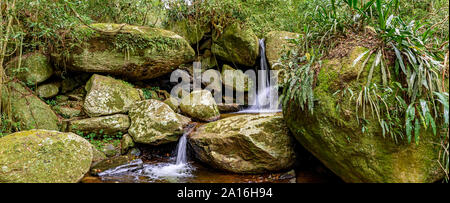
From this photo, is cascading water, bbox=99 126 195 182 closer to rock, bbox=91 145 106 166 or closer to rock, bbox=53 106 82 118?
rock, bbox=91 145 106 166

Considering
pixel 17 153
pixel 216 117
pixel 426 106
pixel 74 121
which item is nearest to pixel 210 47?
pixel 216 117

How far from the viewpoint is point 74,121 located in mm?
4766

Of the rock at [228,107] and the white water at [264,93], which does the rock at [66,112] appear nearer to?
the rock at [228,107]

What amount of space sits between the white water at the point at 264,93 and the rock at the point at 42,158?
17.1ft

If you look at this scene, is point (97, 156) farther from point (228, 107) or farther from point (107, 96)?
point (228, 107)

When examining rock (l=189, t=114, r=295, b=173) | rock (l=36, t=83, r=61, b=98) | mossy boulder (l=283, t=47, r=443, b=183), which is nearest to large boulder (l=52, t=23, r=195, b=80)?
rock (l=36, t=83, r=61, b=98)

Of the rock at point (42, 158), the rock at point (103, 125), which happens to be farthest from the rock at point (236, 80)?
the rock at point (42, 158)

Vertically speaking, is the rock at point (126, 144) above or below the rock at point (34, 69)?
below

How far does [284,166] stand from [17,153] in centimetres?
373

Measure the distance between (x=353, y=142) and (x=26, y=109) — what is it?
5830mm

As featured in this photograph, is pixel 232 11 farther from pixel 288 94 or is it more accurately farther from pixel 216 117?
pixel 288 94

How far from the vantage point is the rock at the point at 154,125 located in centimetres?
457

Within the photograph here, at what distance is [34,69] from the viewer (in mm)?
5168

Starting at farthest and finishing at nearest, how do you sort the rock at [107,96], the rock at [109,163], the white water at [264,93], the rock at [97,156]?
the white water at [264,93] → the rock at [107,96] → the rock at [97,156] → the rock at [109,163]
